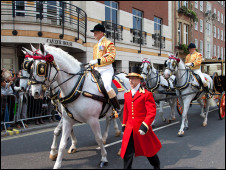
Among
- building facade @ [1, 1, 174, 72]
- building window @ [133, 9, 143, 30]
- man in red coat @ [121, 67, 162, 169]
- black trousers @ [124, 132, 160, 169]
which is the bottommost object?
black trousers @ [124, 132, 160, 169]

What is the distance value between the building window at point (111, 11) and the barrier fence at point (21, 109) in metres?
10.0

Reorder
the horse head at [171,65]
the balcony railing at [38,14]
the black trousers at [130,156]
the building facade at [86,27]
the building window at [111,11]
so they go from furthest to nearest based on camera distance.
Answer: the building window at [111,11], the building facade at [86,27], the balcony railing at [38,14], the horse head at [171,65], the black trousers at [130,156]

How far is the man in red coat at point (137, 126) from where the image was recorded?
A: 11.0 feet

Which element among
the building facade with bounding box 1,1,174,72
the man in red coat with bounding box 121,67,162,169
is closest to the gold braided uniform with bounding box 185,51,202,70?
the man in red coat with bounding box 121,67,162,169

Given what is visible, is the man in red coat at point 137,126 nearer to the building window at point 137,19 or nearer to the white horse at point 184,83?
the white horse at point 184,83

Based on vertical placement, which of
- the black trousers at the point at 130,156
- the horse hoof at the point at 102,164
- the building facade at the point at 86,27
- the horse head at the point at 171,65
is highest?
the building facade at the point at 86,27

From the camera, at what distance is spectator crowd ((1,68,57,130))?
7324 mm

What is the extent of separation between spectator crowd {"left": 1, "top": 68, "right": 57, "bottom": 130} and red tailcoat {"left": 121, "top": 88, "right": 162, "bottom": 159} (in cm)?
485

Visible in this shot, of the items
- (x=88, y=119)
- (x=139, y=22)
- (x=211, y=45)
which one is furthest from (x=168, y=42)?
(x=88, y=119)

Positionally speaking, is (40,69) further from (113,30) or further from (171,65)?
(113,30)

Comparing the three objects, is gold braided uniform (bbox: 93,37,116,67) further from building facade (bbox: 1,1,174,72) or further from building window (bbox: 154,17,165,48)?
building window (bbox: 154,17,165,48)

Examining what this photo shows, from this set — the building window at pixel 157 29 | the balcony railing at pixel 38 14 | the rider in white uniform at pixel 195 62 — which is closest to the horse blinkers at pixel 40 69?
the rider in white uniform at pixel 195 62

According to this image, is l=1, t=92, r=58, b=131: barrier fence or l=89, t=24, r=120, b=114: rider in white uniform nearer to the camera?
l=89, t=24, r=120, b=114: rider in white uniform

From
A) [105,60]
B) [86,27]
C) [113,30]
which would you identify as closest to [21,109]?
[105,60]
